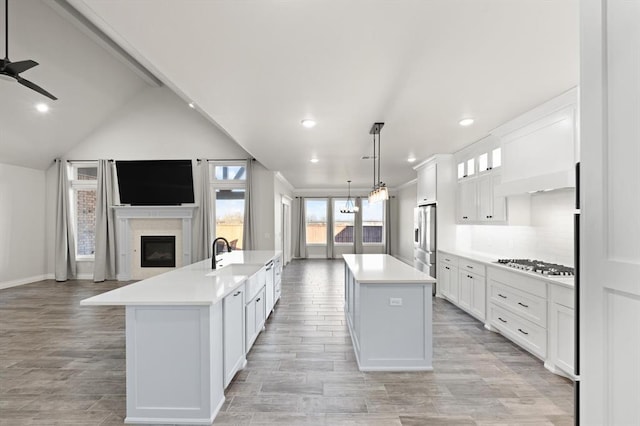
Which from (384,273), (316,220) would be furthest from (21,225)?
(384,273)

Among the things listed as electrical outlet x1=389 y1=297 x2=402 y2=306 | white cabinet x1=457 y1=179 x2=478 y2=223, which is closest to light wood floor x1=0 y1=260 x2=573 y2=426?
electrical outlet x1=389 y1=297 x2=402 y2=306

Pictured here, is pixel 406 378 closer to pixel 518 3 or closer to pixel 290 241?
pixel 518 3

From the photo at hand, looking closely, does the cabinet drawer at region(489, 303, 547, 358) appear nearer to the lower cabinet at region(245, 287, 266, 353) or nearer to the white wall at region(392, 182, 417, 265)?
the lower cabinet at region(245, 287, 266, 353)

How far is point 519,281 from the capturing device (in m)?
3.32

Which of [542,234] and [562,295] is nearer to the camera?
[562,295]

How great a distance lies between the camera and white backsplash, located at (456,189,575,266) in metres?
3.38

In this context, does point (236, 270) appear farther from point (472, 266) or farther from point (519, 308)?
point (472, 266)

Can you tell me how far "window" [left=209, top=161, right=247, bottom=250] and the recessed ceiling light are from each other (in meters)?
3.86

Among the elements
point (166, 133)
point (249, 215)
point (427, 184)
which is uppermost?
point (166, 133)

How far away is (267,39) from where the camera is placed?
2.05m

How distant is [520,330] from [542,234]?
4.11 feet

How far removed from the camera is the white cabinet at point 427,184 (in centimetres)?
576

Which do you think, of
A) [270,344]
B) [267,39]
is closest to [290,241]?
[270,344]

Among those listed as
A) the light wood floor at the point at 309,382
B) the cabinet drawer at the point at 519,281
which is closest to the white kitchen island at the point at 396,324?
the light wood floor at the point at 309,382
